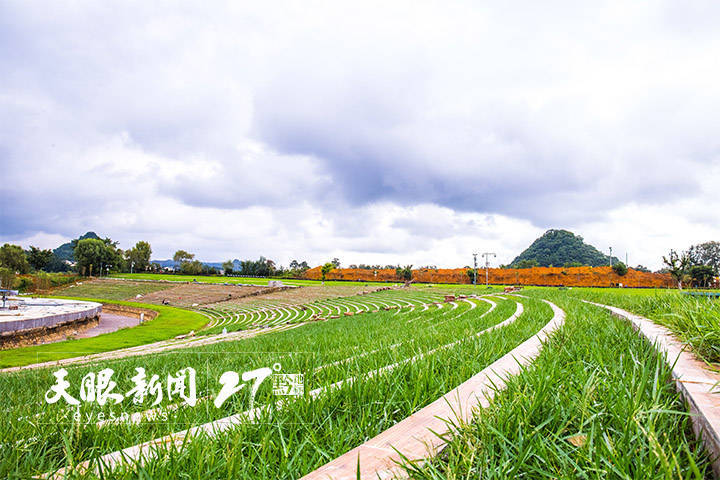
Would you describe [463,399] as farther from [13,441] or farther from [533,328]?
[533,328]

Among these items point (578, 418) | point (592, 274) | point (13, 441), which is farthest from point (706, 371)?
point (592, 274)

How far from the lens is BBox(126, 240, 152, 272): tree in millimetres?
112438

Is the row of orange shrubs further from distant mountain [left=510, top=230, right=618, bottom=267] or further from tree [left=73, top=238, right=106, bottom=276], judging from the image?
tree [left=73, top=238, right=106, bottom=276]

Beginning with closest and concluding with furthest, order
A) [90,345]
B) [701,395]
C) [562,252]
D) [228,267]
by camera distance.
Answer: [701,395] < [90,345] < [562,252] < [228,267]

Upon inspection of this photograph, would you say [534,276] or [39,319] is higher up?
[534,276]

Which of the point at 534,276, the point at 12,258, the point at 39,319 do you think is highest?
the point at 12,258

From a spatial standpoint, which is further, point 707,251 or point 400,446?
point 707,251

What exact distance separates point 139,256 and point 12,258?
42.5 m

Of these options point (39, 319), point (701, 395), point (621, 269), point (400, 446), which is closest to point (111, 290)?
point (39, 319)

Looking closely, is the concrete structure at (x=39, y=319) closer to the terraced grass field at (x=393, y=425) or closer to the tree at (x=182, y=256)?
the terraced grass field at (x=393, y=425)

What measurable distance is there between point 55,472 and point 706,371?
2.98 m

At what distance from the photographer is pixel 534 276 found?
6488 centimetres

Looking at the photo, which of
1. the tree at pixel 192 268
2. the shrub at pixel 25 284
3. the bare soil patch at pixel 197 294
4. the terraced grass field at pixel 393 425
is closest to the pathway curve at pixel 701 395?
the terraced grass field at pixel 393 425

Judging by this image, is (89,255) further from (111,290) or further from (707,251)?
(707,251)
